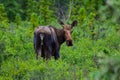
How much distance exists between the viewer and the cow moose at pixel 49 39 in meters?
13.8

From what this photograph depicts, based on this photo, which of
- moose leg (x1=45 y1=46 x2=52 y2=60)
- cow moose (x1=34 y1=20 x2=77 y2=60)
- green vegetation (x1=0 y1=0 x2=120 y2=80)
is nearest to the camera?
green vegetation (x1=0 y1=0 x2=120 y2=80)

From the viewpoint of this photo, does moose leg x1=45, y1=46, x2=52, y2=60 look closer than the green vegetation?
No

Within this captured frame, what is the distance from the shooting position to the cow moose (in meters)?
13.8

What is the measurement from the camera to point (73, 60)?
1489cm

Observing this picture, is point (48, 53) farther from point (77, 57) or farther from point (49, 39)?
point (77, 57)

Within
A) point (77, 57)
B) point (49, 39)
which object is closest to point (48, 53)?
point (49, 39)

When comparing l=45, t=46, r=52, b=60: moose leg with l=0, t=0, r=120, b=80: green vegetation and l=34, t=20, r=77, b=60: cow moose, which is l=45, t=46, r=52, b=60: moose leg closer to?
l=34, t=20, r=77, b=60: cow moose

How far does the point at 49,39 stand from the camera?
46.0 ft

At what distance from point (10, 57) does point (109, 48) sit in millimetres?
4180

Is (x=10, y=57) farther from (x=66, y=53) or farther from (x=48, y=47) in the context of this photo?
(x=66, y=53)

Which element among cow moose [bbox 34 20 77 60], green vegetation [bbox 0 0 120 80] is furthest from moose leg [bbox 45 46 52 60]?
green vegetation [bbox 0 0 120 80]

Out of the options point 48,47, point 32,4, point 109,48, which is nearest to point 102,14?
point 48,47

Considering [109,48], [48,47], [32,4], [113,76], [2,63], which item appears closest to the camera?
[113,76]

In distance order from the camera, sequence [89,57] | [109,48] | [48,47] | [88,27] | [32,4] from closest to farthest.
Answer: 1. [48,47]
2. [89,57]
3. [109,48]
4. [88,27]
5. [32,4]
